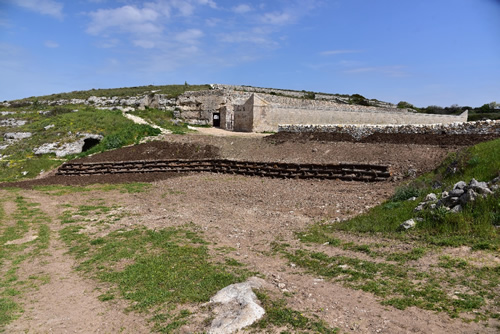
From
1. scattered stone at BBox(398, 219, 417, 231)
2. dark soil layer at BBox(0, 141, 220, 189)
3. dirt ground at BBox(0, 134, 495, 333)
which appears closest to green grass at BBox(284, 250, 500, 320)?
dirt ground at BBox(0, 134, 495, 333)

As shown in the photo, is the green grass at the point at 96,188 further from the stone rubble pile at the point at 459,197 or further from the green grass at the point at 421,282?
the stone rubble pile at the point at 459,197

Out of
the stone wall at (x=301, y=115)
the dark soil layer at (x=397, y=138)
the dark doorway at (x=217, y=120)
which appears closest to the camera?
the dark soil layer at (x=397, y=138)

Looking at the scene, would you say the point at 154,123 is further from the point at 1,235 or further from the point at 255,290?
the point at 255,290

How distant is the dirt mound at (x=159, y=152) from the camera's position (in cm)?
2136

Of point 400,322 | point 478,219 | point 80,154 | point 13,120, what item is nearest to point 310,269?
point 400,322

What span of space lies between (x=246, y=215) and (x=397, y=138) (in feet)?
37.2

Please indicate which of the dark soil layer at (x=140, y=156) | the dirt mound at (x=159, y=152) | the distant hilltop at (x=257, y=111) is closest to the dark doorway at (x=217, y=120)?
the distant hilltop at (x=257, y=111)

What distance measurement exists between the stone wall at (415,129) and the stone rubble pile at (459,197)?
9362 millimetres

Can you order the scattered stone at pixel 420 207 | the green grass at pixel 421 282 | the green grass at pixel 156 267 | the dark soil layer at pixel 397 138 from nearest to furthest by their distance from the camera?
the green grass at pixel 421 282
the green grass at pixel 156 267
the scattered stone at pixel 420 207
the dark soil layer at pixel 397 138

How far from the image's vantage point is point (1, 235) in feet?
31.0

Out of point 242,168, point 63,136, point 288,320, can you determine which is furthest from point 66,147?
point 288,320

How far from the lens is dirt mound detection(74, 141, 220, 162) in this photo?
2136 cm

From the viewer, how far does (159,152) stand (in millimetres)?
21984

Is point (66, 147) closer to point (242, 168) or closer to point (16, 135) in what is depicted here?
point (16, 135)
